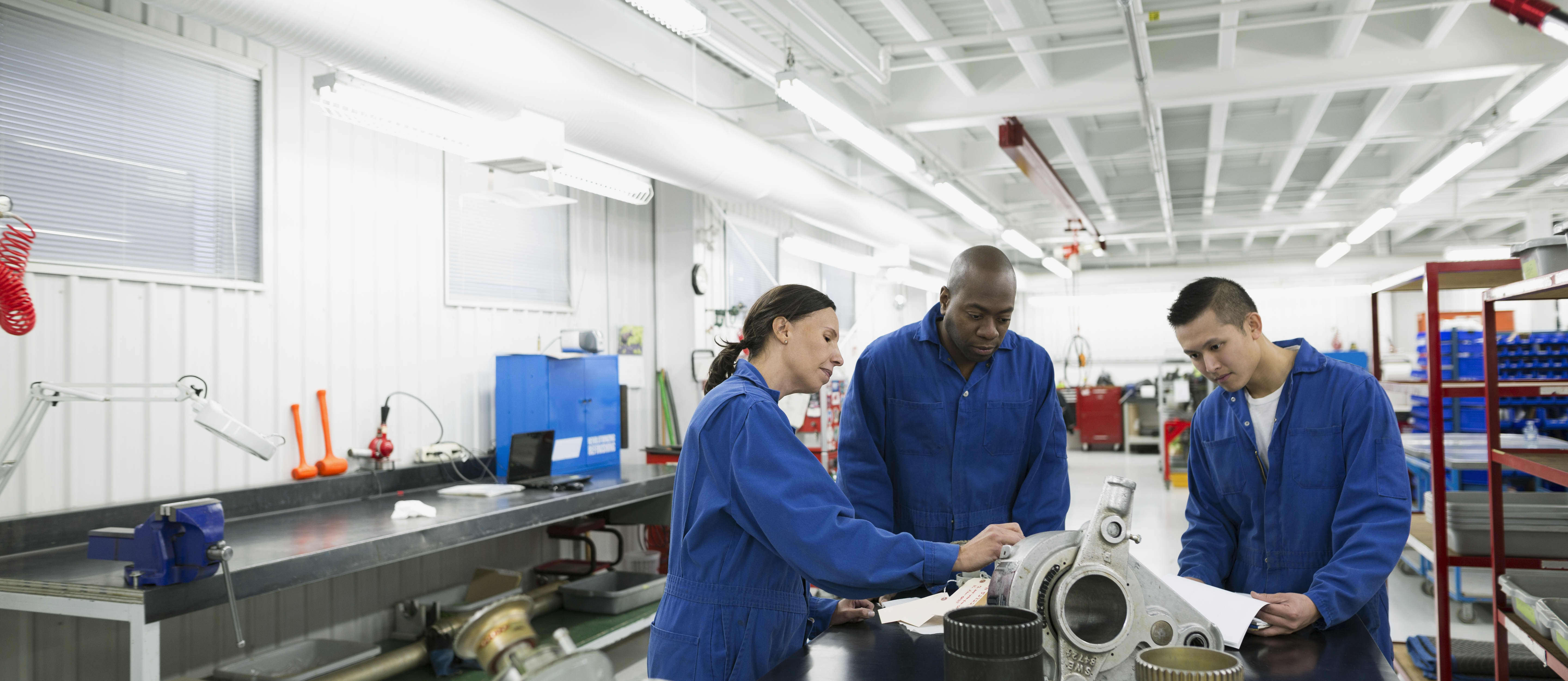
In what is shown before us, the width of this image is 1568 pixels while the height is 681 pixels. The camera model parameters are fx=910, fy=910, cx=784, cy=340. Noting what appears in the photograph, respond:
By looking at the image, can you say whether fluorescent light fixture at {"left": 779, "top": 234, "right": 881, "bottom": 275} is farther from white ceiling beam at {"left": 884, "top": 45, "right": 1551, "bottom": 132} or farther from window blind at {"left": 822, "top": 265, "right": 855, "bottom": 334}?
window blind at {"left": 822, "top": 265, "right": 855, "bottom": 334}

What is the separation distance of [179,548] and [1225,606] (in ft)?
8.26

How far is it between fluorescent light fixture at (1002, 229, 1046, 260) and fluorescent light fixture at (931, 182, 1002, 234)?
15 centimetres

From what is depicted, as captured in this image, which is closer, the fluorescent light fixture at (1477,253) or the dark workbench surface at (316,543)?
the dark workbench surface at (316,543)

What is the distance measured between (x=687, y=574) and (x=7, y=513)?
273 cm

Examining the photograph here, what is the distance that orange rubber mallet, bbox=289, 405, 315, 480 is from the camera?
3854 millimetres

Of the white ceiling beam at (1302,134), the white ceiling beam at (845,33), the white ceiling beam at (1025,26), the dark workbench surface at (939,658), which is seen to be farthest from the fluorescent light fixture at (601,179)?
the white ceiling beam at (1302,134)

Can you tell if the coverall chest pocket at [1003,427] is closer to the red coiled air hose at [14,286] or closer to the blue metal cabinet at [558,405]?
the red coiled air hose at [14,286]

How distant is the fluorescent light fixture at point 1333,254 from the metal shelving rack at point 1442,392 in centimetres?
696

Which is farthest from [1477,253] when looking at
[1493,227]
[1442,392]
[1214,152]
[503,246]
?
[503,246]

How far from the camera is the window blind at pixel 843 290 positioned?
984cm

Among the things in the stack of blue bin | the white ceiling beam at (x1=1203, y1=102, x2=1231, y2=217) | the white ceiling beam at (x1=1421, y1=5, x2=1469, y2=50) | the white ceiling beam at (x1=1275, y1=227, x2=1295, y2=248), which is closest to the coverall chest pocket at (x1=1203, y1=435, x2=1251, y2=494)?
the white ceiling beam at (x1=1421, y1=5, x2=1469, y2=50)

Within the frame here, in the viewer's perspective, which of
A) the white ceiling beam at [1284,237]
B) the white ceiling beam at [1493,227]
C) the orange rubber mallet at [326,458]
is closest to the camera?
the orange rubber mallet at [326,458]

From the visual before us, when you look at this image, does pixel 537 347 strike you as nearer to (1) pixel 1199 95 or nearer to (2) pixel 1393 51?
(1) pixel 1199 95

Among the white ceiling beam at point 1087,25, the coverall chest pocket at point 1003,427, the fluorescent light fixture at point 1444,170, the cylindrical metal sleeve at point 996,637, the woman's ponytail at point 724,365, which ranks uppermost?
the white ceiling beam at point 1087,25
